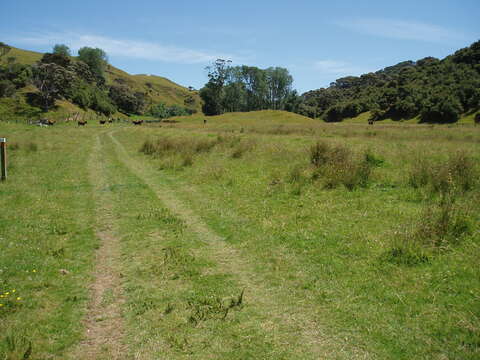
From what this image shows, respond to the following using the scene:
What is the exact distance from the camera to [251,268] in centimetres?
645

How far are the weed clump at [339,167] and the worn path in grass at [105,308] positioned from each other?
7.39 m

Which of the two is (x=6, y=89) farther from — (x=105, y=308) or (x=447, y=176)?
(x=447, y=176)

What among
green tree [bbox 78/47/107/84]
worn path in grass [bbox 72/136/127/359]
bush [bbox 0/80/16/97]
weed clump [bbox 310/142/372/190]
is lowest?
worn path in grass [bbox 72/136/127/359]

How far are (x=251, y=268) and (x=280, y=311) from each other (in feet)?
5.10

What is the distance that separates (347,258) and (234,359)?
345 cm

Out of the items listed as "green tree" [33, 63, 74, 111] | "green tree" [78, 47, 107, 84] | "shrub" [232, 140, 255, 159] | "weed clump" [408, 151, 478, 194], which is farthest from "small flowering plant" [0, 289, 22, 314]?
"green tree" [78, 47, 107, 84]

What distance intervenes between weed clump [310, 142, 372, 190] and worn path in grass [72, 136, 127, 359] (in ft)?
24.2

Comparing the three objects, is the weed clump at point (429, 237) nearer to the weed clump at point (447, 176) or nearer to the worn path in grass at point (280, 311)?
the worn path in grass at point (280, 311)

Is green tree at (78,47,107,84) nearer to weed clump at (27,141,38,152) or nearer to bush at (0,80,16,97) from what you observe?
bush at (0,80,16,97)

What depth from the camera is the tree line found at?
11480 cm

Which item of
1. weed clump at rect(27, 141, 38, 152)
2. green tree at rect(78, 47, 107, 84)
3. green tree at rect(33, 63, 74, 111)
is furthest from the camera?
green tree at rect(78, 47, 107, 84)

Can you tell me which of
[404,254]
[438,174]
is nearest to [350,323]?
[404,254]

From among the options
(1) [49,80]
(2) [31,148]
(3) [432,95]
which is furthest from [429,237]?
(1) [49,80]

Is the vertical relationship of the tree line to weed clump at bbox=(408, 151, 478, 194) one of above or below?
above
